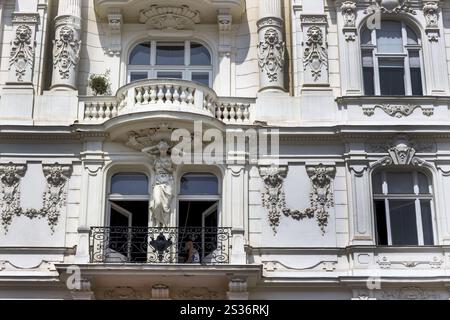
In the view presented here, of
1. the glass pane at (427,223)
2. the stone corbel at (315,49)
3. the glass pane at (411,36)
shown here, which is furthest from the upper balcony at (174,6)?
the glass pane at (427,223)

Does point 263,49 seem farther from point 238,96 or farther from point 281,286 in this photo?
point 281,286

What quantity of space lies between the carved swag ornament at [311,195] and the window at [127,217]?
2670 millimetres

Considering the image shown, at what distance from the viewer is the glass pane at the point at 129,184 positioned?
1747 centimetres

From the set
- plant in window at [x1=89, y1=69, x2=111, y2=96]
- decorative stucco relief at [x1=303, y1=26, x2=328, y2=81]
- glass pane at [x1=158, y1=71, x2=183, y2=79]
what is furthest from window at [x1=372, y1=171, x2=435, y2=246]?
plant in window at [x1=89, y1=69, x2=111, y2=96]

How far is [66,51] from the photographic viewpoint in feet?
59.7

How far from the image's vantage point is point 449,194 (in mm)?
17062

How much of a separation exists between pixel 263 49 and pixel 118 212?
5045mm

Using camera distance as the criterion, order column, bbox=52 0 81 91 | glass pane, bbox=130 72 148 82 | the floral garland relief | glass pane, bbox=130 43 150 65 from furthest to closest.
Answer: glass pane, bbox=130 43 150 65, glass pane, bbox=130 72 148 82, column, bbox=52 0 81 91, the floral garland relief

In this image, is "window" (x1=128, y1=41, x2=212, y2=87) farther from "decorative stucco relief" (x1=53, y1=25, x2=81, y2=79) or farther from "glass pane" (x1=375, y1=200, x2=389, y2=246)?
"glass pane" (x1=375, y1=200, x2=389, y2=246)

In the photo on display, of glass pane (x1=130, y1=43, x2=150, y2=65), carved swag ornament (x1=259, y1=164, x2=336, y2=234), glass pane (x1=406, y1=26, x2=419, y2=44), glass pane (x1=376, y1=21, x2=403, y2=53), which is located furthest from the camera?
glass pane (x1=130, y1=43, x2=150, y2=65)

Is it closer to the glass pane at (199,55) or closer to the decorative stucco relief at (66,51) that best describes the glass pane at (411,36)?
the glass pane at (199,55)

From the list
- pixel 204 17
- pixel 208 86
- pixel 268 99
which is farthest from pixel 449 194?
pixel 204 17

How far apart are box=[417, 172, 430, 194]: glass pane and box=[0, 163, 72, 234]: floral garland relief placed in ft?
25.3

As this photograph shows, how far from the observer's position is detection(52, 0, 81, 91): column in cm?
1803
